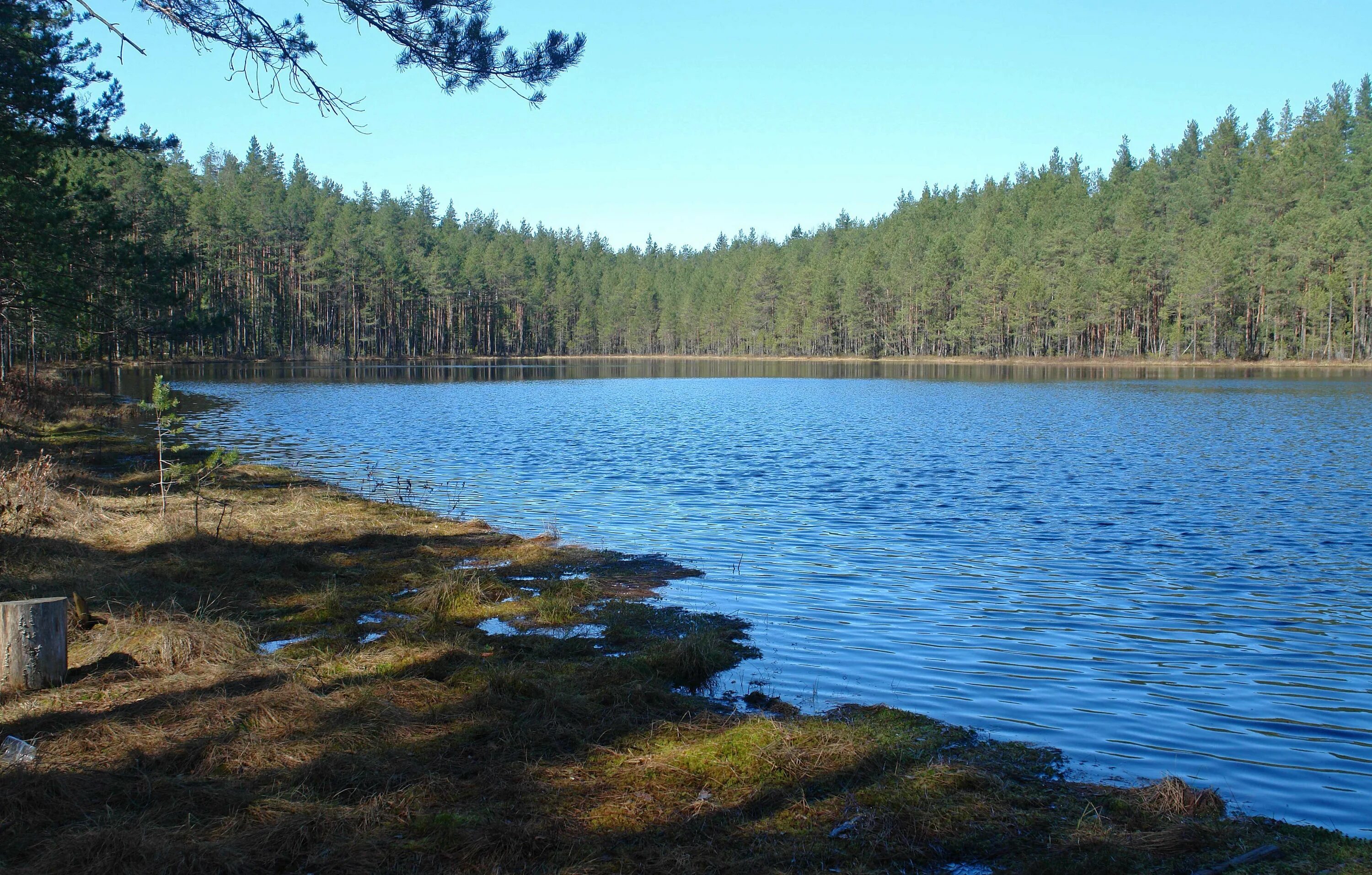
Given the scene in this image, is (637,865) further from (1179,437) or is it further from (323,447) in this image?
(1179,437)

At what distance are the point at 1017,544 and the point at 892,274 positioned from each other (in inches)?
4462

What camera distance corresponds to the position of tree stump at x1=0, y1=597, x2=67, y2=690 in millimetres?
6484

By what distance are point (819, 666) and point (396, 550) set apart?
6.86 m

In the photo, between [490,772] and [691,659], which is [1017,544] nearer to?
[691,659]

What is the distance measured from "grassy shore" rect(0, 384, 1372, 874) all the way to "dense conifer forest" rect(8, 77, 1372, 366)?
2424 centimetres

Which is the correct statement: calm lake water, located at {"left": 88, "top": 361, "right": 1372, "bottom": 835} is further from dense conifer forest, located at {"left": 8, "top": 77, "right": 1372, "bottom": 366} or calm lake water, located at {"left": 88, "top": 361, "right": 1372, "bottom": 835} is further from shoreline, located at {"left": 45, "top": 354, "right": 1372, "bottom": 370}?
shoreline, located at {"left": 45, "top": 354, "right": 1372, "bottom": 370}

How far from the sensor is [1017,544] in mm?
14453

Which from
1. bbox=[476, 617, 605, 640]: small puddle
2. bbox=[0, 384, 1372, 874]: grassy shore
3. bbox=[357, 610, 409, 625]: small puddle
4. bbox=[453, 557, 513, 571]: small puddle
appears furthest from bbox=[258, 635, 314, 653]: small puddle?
bbox=[453, 557, 513, 571]: small puddle

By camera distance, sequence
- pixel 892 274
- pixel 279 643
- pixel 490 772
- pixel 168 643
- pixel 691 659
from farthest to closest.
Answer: pixel 892 274 → pixel 279 643 → pixel 691 659 → pixel 168 643 → pixel 490 772

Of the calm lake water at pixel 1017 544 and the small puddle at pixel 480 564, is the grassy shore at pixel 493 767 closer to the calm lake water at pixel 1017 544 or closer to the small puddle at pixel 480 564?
the calm lake water at pixel 1017 544

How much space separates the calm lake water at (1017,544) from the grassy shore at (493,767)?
103cm

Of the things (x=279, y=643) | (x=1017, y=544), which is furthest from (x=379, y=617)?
(x=1017, y=544)

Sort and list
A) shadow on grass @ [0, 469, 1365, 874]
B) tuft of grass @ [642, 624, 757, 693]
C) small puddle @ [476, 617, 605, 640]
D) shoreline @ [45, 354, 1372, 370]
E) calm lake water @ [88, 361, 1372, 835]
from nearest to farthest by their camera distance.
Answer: shadow on grass @ [0, 469, 1365, 874] → calm lake water @ [88, 361, 1372, 835] → tuft of grass @ [642, 624, 757, 693] → small puddle @ [476, 617, 605, 640] → shoreline @ [45, 354, 1372, 370]

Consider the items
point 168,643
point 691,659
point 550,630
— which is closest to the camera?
point 168,643
